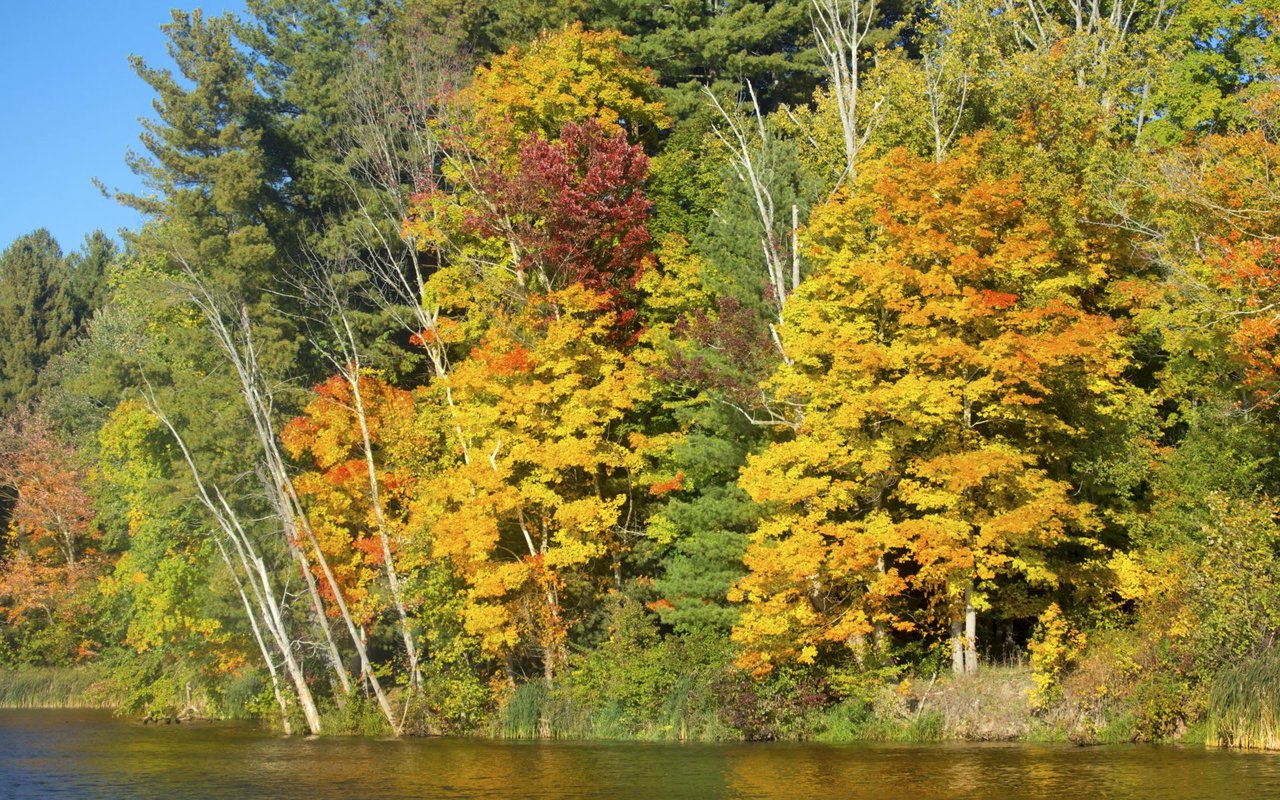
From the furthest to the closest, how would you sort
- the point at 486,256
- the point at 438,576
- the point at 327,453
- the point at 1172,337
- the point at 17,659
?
the point at 17,659, the point at 486,256, the point at 327,453, the point at 438,576, the point at 1172,337

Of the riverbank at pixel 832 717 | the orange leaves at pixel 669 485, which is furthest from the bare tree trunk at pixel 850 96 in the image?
the riverbank at pixel 832 717

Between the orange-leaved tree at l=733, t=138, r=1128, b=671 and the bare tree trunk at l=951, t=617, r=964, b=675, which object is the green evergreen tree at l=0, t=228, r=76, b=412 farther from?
the bare tree trunk at l=951, t=617, r=964, b=675

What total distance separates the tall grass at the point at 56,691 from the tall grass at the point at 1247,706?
40641mm

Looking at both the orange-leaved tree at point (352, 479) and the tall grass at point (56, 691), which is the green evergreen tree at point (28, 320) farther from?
the orange-leaved tree at point (352, 479)

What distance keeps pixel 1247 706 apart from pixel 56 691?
4422 cm

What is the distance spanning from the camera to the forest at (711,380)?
87.5 feet

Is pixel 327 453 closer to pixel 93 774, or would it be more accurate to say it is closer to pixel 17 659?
pixel 93 774

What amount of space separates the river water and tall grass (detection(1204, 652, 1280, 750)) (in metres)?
0.78

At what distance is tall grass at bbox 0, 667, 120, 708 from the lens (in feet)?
164

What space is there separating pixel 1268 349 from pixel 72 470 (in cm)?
4824

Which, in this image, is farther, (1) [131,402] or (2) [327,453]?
(1) [131,402]

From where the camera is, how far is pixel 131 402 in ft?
145

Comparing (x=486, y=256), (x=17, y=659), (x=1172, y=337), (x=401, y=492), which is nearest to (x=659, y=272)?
(x=486, y=256)

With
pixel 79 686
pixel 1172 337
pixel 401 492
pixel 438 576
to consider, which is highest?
pixel 1172 337
